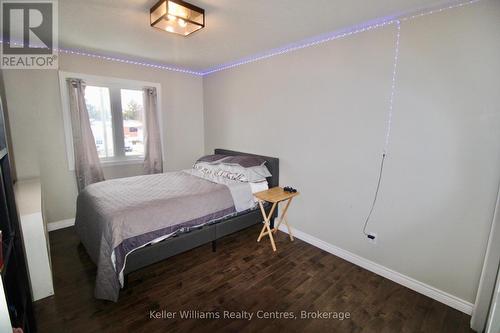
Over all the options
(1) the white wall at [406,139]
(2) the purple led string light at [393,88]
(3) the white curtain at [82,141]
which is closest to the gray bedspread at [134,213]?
(3) the white curtain at [82,141]

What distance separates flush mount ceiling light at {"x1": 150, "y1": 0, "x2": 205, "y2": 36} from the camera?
193cm

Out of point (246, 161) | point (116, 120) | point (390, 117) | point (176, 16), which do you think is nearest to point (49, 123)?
point (116, 120)

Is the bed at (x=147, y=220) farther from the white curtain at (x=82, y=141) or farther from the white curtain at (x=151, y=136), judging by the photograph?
the white curtain at (x=151, y=136)

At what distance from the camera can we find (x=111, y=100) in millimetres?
3625

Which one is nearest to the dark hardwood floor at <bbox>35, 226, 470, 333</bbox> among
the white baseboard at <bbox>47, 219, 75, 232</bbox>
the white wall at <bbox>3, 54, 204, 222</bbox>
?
the white baseboard at <bbox>47, 219, 75, 232</bbox>

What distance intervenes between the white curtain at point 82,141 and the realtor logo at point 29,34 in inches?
15.3

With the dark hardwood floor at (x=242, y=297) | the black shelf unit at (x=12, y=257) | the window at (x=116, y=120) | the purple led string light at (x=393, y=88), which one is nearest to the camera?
the black shelf unit at (x=12, y=257)

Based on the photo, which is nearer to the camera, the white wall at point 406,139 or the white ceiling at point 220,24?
the white wall at point 406,139

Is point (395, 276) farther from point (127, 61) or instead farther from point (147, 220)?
point (127, 61)

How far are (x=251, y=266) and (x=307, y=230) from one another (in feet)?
3.13

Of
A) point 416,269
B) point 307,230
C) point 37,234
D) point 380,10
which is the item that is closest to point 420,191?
point 416,269

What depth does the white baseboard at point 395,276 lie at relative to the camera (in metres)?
2.01

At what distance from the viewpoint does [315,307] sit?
6.56 ft

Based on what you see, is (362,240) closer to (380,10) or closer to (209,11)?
(380,10)
